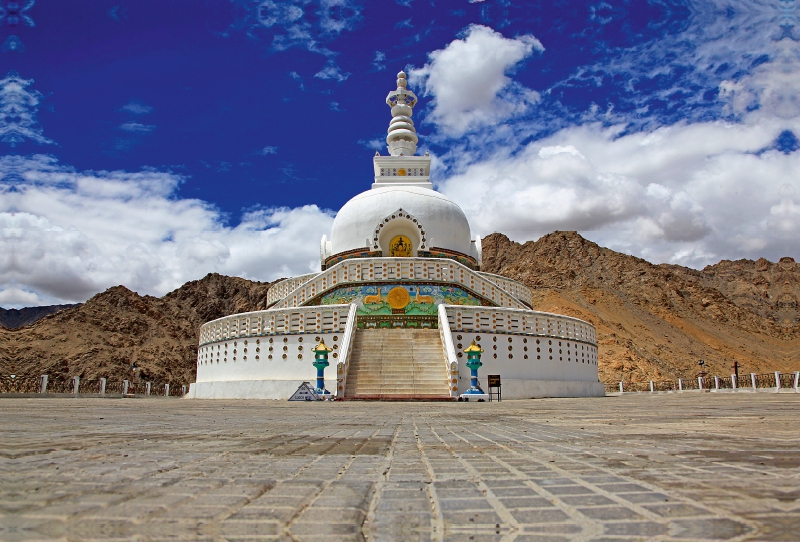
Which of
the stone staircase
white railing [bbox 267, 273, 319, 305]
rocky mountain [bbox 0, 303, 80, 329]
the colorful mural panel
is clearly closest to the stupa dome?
white railing [bbox 267, 273, 319, 305]

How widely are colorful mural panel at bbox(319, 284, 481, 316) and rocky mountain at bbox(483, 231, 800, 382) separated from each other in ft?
111

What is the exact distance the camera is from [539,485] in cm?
292

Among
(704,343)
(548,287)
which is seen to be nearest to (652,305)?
(704,343)

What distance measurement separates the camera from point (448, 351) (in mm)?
21734

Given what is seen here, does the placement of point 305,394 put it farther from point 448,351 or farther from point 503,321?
point 503,321

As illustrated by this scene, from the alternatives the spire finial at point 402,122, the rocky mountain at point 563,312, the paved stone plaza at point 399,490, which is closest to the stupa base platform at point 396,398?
the paved stone plaza at point 399,490

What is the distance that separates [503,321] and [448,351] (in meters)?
3.72

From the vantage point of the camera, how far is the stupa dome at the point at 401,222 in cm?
3198

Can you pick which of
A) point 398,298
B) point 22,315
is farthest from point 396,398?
point 22,315

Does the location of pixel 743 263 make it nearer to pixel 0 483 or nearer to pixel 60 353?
pixel 60 353

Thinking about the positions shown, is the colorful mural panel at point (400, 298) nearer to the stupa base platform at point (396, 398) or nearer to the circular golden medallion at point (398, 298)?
the circular golden medallion at point (398, 298)

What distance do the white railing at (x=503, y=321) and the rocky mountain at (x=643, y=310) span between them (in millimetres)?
32183

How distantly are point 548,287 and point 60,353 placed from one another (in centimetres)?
6210

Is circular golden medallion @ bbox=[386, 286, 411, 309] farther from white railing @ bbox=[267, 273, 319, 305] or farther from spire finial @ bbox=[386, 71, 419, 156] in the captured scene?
spire finial @ bbox=[386, 71, 419, 156]
